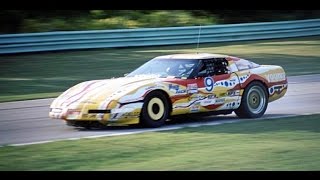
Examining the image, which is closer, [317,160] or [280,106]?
[317,160]

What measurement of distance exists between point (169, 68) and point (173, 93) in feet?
2.24

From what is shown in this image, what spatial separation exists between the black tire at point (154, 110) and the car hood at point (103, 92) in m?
0.19

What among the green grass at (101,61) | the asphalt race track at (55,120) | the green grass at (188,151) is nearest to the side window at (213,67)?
the asphalt race track at (55,120)

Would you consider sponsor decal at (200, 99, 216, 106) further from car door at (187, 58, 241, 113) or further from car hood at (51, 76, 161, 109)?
car hood at (51, 76, 161, 109)

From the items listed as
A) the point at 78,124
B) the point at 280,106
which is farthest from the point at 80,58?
the point at 78,124

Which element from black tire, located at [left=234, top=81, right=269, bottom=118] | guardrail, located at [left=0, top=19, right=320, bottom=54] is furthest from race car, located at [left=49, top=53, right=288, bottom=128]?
guardrail, located at [left=0, top=19, right=320, bottom=54]

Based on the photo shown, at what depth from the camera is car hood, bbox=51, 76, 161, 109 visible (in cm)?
957

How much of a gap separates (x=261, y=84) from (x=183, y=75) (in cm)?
157

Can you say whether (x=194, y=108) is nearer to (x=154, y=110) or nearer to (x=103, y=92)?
(x=154, y=110)

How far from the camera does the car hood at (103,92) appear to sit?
9570 mm

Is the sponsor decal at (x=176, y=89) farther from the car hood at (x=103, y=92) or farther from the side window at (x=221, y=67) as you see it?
the side window at (x=221, y=67)

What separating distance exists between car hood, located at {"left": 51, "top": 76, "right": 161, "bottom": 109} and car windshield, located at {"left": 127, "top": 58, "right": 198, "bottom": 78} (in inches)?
14.3

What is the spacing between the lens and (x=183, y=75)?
10.4 meters
